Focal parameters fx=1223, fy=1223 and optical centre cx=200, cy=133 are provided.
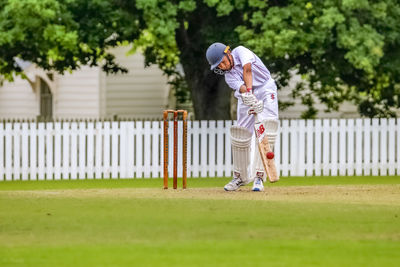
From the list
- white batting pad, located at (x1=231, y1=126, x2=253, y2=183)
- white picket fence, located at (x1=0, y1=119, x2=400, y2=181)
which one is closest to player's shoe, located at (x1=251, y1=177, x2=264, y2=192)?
white batting pad, located at (x1=231, y1=126, x2=253, y2=183)

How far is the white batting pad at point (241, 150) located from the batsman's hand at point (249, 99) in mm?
Answer: 678

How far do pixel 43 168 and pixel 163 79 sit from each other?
54.6 feet

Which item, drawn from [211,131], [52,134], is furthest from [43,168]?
[211,131]

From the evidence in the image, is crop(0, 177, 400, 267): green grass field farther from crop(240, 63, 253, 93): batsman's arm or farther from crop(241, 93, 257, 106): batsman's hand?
crop(240, 63, 253, 93): batsman's arm

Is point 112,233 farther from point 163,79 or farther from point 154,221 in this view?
point 163,79

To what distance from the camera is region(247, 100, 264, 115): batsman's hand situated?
16.8m

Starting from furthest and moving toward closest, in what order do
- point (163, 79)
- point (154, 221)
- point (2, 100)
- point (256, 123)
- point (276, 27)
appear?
point (2, 100), point (163, 79), point (276, 27), point (256, 123), point (154, 221)

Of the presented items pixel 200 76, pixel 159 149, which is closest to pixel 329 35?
pixel 200 76

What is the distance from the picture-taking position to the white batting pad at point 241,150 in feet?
56.8

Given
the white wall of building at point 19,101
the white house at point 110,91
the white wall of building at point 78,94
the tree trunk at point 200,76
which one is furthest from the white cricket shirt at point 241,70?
the white wall of building at point 19,101

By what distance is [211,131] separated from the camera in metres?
23.9

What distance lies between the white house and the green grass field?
69.8ft

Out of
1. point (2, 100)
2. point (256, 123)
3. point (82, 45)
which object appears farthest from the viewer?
point (2, 100)

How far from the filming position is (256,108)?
663 inches
